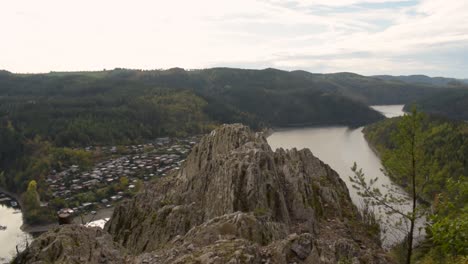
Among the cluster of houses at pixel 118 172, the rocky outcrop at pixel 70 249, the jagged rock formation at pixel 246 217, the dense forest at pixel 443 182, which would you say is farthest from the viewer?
the cluster of houses at pixel 118 172

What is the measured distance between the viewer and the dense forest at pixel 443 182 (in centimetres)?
1338

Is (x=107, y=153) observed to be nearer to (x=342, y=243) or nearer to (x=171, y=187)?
(x=171, y=187)

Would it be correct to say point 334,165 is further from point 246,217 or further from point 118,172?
point 246,217

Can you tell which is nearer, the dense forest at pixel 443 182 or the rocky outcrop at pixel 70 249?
the dense forest at pixel 443 182

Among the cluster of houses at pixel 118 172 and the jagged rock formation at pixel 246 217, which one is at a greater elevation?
the jagged rock formation at pixel 246 217

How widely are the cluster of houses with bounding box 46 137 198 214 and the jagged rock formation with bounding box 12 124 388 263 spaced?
63226 mm

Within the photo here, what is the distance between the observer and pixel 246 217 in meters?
21.8

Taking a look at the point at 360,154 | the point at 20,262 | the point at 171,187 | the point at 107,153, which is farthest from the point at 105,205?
the point at 360,154

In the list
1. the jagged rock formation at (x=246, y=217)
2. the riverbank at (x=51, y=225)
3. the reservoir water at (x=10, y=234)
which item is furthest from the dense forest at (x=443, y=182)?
the reservoir water at (x=10, y=234)

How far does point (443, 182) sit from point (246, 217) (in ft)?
262

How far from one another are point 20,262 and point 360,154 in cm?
15177

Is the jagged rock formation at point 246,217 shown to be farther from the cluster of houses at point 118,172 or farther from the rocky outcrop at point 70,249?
the cluster of houses at point 118,172

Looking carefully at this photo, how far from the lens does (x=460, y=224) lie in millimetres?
13055

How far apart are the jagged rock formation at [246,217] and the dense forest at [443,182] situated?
16.1 feet
